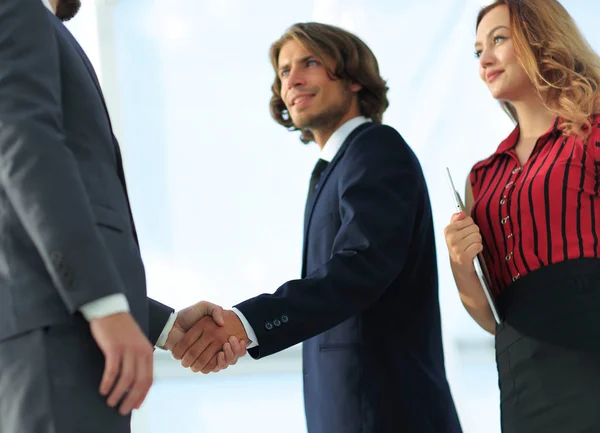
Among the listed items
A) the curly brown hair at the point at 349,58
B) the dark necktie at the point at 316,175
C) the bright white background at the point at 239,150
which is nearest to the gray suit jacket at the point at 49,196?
the dark necktie at the point at 316,175

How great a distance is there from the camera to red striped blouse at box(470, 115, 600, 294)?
5.54 ft

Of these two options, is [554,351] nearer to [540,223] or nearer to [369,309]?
[540,223]

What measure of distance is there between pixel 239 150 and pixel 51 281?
8.14 ft

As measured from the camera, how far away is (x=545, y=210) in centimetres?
172

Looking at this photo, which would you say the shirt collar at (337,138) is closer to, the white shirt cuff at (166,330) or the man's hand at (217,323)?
the man's hand at (217,323)

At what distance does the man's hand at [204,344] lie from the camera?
1778 millimetres

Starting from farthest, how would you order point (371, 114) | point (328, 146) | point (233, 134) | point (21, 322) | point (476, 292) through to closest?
point (233, 134), point (371, 114), point (328, 146), point (476, 292), point (21, 322)

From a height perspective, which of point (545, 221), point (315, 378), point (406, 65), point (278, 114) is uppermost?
point (406, 65)

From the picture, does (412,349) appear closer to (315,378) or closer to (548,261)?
(315,378)

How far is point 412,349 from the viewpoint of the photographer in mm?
1865

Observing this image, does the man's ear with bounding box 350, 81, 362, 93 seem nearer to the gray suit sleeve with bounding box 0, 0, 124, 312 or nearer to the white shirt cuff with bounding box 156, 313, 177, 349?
the white shirt cuff with bounding box 156, 313, 177, 349

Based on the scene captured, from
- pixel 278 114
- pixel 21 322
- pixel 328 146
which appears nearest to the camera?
pixel 21 322

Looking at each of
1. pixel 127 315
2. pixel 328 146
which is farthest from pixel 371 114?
pixel 127 315

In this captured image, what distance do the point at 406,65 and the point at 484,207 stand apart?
70.7 inches
